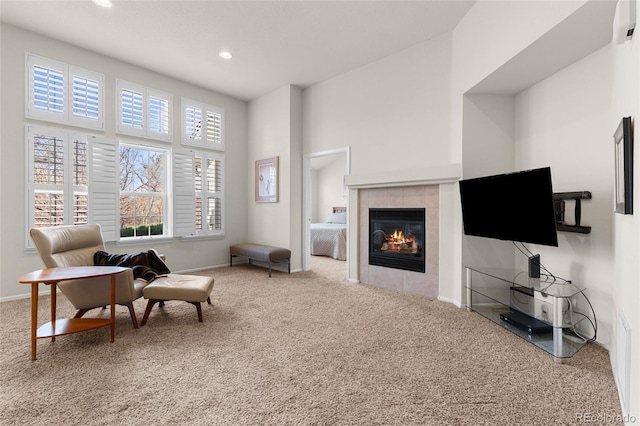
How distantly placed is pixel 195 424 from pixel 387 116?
152 inches

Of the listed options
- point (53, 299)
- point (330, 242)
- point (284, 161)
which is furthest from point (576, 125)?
point (330, 242)

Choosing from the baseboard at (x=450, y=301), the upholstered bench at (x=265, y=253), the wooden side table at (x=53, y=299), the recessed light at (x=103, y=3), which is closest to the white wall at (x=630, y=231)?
the baseboard at (x=450, y=301)

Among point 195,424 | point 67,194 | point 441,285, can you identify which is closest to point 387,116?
point 441,285

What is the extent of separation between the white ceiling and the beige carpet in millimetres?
3125

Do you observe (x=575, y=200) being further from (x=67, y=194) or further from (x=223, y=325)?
(x=67, y=194)

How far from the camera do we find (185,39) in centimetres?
377

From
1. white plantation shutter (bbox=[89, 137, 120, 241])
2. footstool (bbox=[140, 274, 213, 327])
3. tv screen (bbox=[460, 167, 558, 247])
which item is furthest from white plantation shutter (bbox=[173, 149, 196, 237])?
tv screen (bbox=[460, 167, 558, 247])

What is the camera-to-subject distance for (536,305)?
2.76 metres

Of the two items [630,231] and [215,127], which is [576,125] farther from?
[215,127]

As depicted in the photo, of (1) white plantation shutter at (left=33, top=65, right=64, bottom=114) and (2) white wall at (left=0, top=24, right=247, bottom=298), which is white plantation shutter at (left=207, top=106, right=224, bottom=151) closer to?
(2) white wall at (left=0, top=24, right=247, bottom=298)

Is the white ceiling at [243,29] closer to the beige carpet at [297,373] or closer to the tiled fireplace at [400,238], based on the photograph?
the tiled fireplace at [400,238]

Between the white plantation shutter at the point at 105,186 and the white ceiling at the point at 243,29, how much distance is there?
50.6 inches

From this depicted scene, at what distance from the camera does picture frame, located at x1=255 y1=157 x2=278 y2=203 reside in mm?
5359

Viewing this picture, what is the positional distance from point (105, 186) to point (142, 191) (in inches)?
22.6
